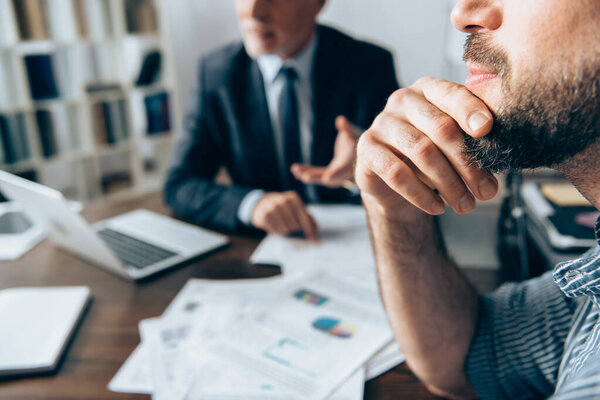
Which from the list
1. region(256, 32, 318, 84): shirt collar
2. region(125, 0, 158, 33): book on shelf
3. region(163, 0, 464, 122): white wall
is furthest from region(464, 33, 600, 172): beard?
region(125, 0, 158, 33): book on shelf

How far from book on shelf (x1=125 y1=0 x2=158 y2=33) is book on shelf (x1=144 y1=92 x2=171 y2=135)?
44cm

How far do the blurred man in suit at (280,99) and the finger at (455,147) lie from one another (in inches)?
34.8

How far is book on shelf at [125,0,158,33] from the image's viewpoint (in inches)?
121

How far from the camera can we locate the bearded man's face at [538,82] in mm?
458

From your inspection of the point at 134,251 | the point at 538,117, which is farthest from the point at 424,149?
the point at 134,251

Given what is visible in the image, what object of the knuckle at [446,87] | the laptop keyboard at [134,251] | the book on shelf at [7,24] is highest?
the book on shelf at [7,24]

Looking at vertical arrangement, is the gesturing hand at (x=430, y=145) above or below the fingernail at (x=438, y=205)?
above

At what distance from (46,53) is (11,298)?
92.6 inches

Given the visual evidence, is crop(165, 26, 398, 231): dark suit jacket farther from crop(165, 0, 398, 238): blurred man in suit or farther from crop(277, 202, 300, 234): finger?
crop(277, 202, 300, 234): finger

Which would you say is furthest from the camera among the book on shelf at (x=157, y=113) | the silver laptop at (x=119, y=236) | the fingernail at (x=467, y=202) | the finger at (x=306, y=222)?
the book on shelf at (x=157, y=113)

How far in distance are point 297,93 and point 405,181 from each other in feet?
3.40

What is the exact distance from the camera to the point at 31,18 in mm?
2637

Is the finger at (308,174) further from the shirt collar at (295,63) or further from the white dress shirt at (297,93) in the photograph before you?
the shirt collar at (295,63)

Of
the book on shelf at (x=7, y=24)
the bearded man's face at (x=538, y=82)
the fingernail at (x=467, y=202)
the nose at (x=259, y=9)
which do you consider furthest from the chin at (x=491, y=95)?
the book on shelf at (x=7, y=24)
